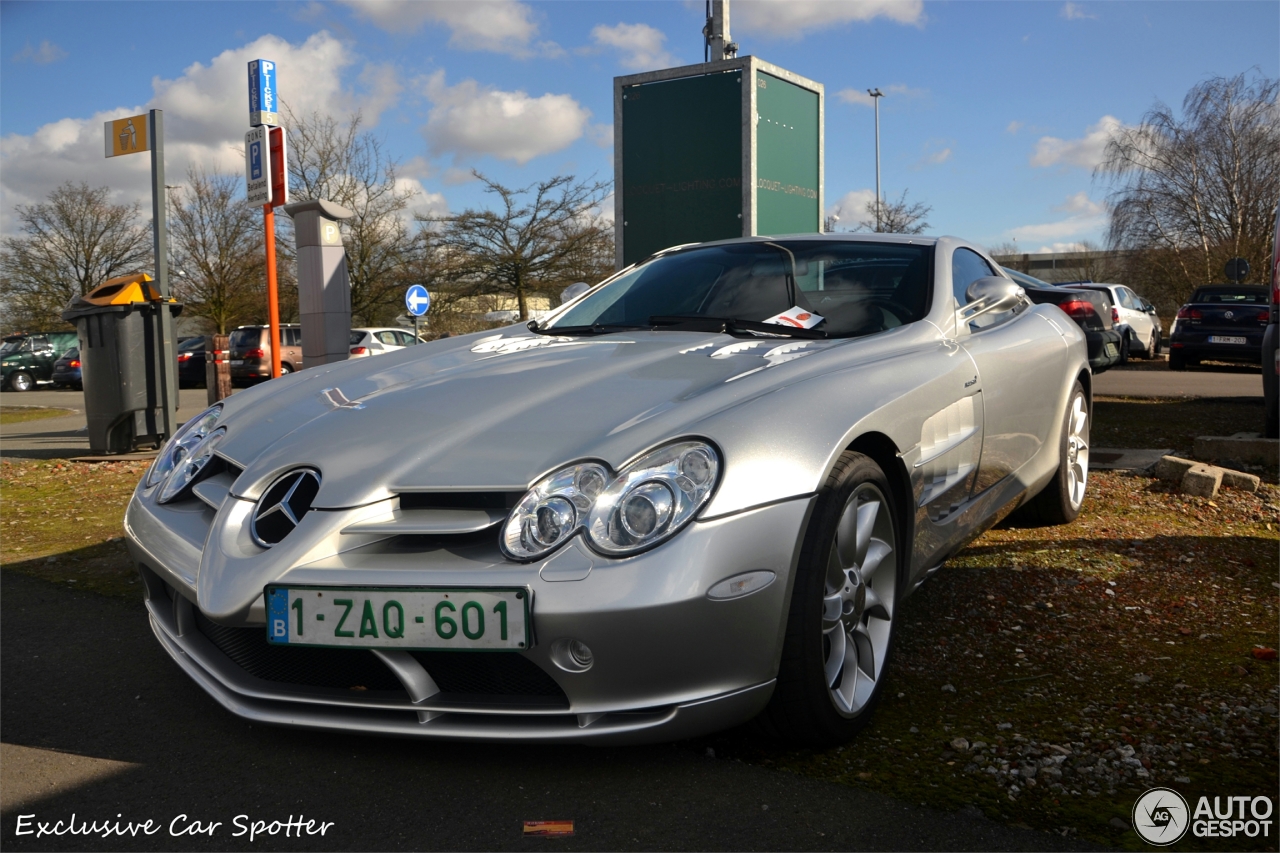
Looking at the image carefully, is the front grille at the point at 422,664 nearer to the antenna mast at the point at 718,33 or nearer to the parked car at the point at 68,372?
the antenna mast at the point at 718,33

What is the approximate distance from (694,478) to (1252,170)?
3831 centimetres

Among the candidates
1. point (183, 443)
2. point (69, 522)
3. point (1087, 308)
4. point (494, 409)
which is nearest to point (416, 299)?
point (1087, 308)

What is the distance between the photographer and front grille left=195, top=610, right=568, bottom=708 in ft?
7.44

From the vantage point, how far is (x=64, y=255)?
3909 centimetres

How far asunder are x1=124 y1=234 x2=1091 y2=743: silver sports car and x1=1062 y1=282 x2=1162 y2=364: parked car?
17.6 m

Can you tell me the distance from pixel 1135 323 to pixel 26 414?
19423 mm

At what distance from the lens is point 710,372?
2.85 metres

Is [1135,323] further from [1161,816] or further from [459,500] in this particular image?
[459,500]

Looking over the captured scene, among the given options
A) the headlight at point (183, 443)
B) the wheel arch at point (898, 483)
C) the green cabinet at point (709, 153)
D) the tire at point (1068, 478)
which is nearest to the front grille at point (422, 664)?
the headlight at point (183, 443)

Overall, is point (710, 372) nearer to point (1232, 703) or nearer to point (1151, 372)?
point (1232, 703)

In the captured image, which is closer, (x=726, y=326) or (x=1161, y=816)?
(x=1161, y=816)

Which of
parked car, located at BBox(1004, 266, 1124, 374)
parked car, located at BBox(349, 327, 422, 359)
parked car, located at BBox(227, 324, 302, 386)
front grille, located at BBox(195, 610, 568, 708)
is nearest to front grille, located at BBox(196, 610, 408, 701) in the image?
front grille, located at BBox(195, 610, 568, 708)

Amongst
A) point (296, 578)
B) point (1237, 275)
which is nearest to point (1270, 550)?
point (296, 578)

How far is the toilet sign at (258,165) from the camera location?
8219 mm
